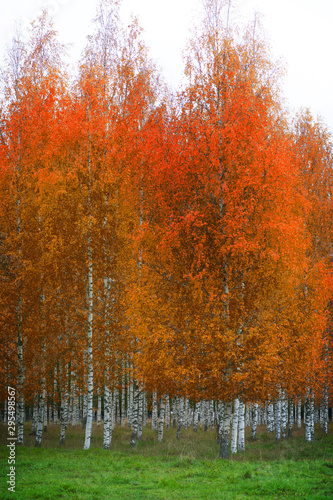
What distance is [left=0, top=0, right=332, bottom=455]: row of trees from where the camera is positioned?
11469 mm

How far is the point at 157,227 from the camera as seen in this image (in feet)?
38.5

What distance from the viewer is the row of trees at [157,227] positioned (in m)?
11.5

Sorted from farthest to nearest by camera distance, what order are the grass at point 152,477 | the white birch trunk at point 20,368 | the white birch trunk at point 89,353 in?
the white birch trunk at point 20,368 → the white birch trunk at point 89,353 → the grass at point 152,477

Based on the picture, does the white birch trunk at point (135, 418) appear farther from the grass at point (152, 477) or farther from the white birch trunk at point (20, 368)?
the white birch trunk at point (20, 368)

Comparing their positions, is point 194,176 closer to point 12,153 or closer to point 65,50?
point 12,153

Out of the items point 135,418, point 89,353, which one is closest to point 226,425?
point 89,353

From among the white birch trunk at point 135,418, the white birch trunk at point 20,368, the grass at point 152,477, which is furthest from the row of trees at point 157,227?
the grass at point 152,477

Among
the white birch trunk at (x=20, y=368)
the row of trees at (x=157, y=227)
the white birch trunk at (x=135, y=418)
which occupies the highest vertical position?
the row of trees at (x=157, y=227)

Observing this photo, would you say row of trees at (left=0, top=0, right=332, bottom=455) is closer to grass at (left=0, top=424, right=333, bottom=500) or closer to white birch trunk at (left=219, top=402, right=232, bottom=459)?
white birch trunk at (left=219, top=402, right=232, bottom=459)

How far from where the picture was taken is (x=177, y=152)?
12.8 m

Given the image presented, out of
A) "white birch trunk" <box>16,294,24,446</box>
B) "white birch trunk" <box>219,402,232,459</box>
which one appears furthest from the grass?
"white birch trunk" <box>16,294,24,446</box>

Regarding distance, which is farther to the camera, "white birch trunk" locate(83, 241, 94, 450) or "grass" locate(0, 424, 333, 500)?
"white birch trunk" locate(83, 241, 94, 450)

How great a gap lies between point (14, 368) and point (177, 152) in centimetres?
997

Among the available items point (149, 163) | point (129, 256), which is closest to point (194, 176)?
point (149, 163)
